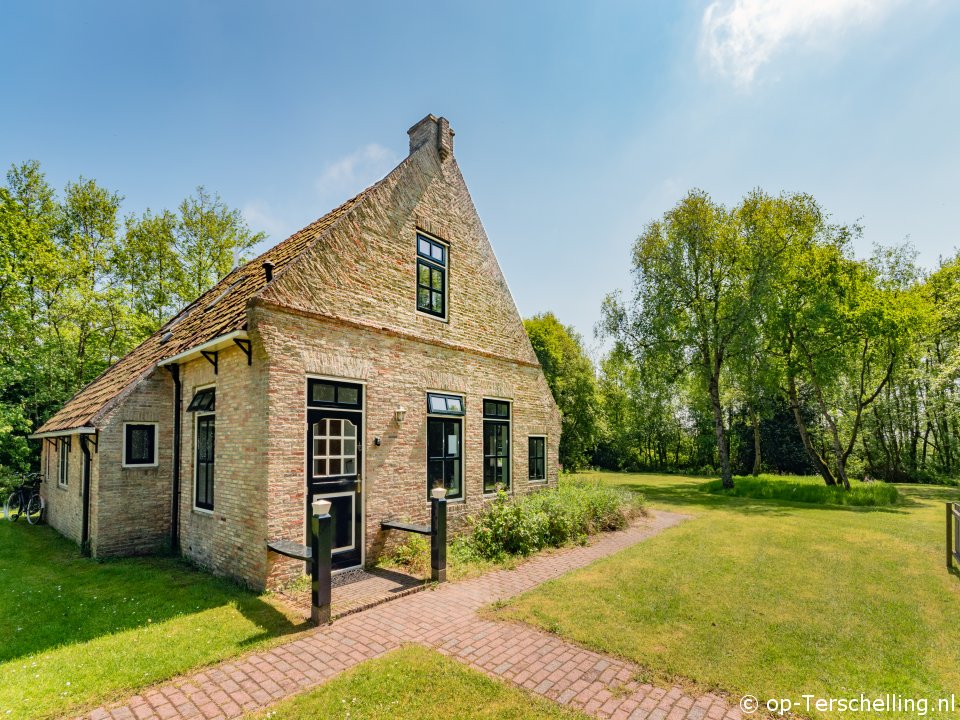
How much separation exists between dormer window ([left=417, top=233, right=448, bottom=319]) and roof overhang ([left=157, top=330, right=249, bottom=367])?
3423 millimetres

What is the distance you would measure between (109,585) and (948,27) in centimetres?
1534

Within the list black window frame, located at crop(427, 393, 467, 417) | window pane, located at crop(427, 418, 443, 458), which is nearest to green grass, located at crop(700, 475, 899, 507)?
black window frame, located at crop(427, 393, 467, 417)

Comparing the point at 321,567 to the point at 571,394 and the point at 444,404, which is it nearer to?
the point at 444,404

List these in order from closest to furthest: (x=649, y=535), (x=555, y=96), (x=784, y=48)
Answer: (x=784, y=48) < (x=555, y=96) < (x=649, y=535)

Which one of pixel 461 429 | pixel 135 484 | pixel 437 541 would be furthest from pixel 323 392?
pixel 135 484

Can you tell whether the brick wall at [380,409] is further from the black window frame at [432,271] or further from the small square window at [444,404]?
the black window frame at [432,271]

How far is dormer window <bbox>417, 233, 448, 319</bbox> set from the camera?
9203mm

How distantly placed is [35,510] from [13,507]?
1.74 meters

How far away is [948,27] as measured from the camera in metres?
6.72

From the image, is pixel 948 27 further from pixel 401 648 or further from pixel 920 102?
pixel 401 648

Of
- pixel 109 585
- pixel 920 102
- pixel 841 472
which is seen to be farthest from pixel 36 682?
pixel 841 472

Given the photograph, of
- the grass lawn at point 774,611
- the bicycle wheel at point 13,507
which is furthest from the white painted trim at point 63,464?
the grass lawn at point 774,611

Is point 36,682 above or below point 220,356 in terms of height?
below

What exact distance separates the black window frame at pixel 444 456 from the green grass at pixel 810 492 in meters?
14.9
